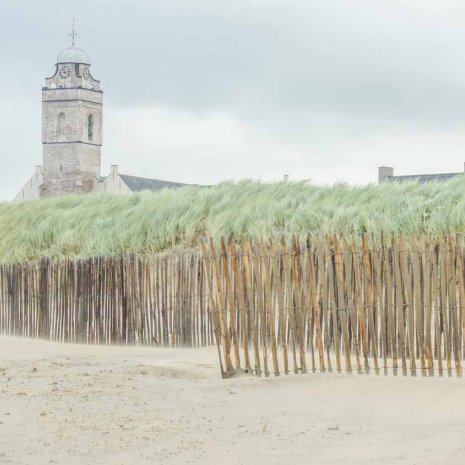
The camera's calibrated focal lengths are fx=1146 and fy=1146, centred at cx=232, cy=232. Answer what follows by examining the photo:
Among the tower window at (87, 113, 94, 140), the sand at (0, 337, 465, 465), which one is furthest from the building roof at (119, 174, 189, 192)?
the sand at (0, 337, 465, 465)

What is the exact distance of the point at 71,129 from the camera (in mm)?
81562

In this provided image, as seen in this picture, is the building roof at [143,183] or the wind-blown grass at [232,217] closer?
the wind-blown grass at [232,217]

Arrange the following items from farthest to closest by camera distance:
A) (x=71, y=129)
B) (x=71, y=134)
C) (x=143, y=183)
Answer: (x=71, y=129) < (x=71, y=134) < (x=143, y=183)

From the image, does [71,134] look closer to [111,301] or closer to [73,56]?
[73,56]

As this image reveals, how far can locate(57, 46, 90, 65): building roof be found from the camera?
279 feet

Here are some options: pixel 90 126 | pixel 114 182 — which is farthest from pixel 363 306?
pixel 90 126

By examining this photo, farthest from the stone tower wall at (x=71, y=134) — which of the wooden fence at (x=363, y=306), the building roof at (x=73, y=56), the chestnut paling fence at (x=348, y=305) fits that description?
the wooden fence at (x=363, y=306)

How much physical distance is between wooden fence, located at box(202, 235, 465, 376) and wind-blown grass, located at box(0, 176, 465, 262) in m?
5.82

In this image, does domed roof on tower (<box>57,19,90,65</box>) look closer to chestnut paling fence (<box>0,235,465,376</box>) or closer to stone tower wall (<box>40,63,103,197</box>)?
stone tower wall (<box>40,63,103,197</box>)

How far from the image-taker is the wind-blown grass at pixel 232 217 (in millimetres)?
16062

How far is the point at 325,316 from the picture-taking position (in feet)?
31.2

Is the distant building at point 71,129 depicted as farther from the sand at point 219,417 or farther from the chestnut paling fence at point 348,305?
the sand at point 219,417

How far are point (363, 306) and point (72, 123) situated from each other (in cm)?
7412

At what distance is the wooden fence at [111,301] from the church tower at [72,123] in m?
61.6
